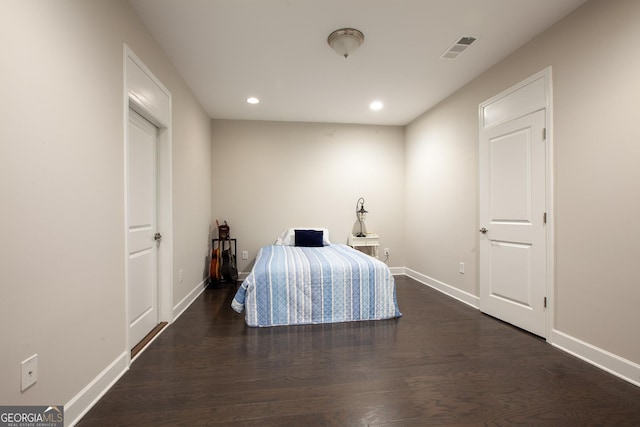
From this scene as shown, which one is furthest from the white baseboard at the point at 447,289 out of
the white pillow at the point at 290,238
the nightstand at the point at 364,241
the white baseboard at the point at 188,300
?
the white baseboard at the point at 188,300

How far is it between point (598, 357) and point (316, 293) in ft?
7.09

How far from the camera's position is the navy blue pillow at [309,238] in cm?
423

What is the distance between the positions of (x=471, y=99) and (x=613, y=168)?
1.72m

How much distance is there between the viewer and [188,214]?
328 centimetres

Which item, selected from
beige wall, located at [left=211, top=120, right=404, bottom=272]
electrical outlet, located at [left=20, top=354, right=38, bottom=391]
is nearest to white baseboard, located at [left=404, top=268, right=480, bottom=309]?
beige wall, located at [left=211, top=120, right=404, bottom=272]

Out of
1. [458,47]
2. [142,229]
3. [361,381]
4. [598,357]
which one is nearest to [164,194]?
[142,229]

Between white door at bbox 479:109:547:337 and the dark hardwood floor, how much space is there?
0.30 m

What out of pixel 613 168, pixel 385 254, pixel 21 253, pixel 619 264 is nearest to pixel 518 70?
pixel 613 168

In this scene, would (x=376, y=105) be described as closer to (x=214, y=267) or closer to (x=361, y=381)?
(x=214, y=267)

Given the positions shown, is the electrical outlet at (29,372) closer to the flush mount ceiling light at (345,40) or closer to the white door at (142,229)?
the white door at (142,229)

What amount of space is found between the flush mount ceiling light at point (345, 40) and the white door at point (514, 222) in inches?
65.2

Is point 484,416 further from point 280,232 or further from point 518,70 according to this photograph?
point 280,232

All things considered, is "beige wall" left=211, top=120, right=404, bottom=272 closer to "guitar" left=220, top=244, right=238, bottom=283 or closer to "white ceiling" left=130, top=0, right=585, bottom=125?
"guitar" left=220, top=244, right=238, bottom=283

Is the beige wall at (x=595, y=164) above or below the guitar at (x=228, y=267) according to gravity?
above
